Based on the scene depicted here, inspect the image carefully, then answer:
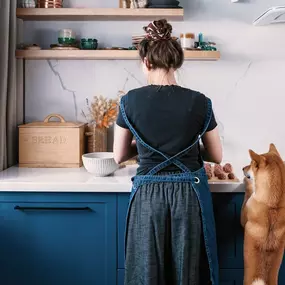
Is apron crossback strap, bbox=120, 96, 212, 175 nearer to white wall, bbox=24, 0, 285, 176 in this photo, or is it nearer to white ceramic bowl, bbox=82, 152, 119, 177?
white ceramic bowl, bbox=82, 152, 119, 177

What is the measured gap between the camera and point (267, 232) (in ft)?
→ 6.71

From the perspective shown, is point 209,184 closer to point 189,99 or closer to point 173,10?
point 189,99

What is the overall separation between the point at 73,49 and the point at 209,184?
107 cm

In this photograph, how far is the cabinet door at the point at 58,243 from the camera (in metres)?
2.30

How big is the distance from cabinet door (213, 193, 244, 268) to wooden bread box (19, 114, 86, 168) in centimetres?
83

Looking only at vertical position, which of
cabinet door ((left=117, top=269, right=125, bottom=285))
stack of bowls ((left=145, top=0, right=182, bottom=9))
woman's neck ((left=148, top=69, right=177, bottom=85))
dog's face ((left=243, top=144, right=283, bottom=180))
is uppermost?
stack of bowls ((left=145, top=0, right=182, bottom=9))

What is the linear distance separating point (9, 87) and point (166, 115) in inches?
44.8

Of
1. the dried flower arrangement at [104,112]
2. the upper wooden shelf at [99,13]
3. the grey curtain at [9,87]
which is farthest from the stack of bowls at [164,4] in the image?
the grey curtain at [9,87]

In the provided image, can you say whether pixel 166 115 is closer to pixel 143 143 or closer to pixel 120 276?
pixel 143 143

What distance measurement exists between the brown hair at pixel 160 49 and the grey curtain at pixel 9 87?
93 cm

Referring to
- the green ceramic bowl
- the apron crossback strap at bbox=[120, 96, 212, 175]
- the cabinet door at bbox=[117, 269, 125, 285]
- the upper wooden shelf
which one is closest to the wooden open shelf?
the green ceramic bowl

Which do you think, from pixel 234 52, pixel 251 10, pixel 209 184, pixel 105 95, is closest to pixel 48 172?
pixel 105 95

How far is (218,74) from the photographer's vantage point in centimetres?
293

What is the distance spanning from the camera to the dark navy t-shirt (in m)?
1.89
